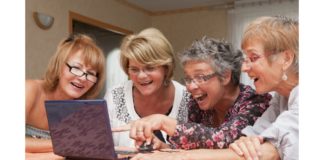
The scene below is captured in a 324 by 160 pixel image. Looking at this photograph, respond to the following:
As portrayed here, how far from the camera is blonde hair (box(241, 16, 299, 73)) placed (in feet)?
3.09

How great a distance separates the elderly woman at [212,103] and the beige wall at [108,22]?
188cm

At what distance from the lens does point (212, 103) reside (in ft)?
4.38

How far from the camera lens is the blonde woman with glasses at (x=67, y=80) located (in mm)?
1563

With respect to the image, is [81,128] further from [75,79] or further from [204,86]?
[75,79]

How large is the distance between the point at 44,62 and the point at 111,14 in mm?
1220

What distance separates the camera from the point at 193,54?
1.33m

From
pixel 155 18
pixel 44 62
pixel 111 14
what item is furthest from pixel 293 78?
pixel 155 18

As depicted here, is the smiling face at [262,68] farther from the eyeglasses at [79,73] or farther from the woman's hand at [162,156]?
the eyeglasses at [79,73]

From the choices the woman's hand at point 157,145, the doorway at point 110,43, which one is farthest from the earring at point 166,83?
the doorway at point 110,43

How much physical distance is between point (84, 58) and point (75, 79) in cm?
10

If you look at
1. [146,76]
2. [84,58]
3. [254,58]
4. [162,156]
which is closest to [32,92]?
[84,58]

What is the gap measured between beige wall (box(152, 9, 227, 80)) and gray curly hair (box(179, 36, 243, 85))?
291 centimetres

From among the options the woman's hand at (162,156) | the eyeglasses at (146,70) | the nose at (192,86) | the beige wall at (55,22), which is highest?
the beige wall at (55,22)
